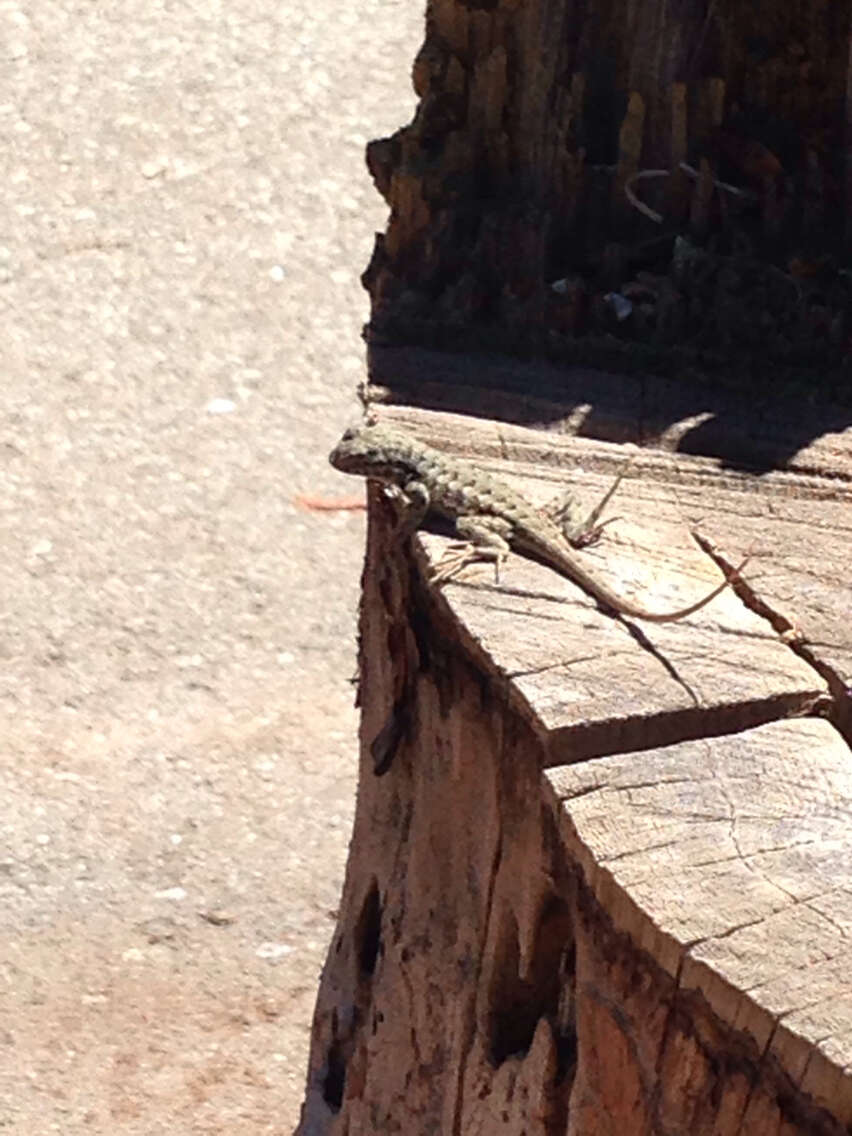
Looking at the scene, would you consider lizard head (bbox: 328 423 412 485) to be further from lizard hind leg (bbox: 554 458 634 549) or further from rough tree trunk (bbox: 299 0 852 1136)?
lizard hind leg (bbox: 554 458 634 549)

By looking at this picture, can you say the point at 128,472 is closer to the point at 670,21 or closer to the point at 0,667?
the point at 0,667

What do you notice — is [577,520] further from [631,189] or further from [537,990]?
[631,189]

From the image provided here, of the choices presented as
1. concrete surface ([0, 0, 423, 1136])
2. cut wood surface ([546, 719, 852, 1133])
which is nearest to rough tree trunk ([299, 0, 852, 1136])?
cut wood surface ([546, 719, 852, 1133])

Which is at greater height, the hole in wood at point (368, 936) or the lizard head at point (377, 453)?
the lizard head at point (377, 453)

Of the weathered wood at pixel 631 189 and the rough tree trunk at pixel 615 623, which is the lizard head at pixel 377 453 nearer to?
the rough tree trunk at pixel 615 623

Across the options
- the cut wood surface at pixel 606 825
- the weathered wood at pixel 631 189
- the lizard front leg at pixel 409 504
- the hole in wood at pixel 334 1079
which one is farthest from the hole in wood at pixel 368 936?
the weathered wood at pixel 631 189

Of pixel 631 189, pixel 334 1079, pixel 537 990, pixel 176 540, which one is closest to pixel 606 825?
pixel 537 990

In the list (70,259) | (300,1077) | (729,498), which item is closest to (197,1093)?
(300,1077)
